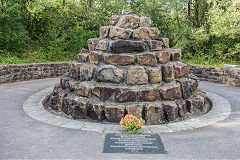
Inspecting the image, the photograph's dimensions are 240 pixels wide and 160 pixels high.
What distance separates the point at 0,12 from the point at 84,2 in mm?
5988

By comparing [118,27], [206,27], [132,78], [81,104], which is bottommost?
[81,104]

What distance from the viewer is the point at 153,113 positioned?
5102 mm

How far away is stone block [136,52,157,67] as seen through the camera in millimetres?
5613

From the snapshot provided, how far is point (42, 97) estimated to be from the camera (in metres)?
7.27

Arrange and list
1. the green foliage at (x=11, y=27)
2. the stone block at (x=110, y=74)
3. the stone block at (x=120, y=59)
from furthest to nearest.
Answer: the green foliage at (x=11, y=27), the stone block at (x=120, y=59), the stone block at (x=110, y=74)

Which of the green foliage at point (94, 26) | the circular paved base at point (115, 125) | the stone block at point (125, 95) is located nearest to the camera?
the circular paved base at point (115, 125)

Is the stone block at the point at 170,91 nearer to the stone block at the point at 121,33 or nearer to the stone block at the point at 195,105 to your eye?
the stone block at the point at 195,105

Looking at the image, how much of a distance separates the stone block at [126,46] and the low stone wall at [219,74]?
6051 millimetres

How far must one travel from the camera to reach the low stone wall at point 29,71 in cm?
985

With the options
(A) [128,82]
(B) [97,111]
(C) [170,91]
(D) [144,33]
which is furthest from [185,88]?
(B) [97,111]

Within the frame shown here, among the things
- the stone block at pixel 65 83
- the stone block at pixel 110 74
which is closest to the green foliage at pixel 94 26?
the stone block at pixel 65 83

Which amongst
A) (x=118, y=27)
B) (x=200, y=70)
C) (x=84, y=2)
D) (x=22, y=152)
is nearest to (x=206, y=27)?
(x=200, y=70)

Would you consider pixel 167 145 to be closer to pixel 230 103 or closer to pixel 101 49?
pixel 101 49

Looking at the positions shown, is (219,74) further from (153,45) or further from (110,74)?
(110,74)
